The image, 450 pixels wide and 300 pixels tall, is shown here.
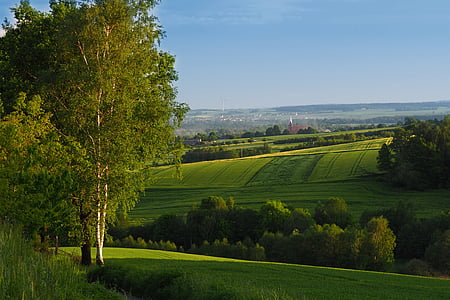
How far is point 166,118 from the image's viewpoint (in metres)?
27.3

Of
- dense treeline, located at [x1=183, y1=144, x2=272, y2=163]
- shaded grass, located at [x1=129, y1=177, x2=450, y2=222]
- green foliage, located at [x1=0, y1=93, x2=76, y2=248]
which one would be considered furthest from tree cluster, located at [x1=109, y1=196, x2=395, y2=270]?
dense treeline, located at [x1=183, y1=144, x2=272, y2=163]

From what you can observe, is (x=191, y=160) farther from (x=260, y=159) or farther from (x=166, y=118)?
(x=166, y=118)

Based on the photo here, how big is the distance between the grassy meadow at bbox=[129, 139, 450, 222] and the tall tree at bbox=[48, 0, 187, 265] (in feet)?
180

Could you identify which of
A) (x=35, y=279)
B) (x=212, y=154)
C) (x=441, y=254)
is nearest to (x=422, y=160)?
(x=441, y=254)

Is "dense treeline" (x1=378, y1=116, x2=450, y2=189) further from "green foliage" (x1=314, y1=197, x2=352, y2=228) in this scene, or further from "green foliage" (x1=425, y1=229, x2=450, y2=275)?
"green foliage" (x1=425, y1=229, x2=450, y2=275)

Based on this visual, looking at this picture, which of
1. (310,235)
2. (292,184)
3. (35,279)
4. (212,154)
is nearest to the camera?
(35,279)

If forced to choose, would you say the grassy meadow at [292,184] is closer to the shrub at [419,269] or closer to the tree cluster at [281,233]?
the tree cluster at [281,233]

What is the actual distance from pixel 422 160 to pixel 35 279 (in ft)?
355

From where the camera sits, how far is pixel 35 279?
11836 millimetres

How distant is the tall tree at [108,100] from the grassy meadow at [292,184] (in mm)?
54715

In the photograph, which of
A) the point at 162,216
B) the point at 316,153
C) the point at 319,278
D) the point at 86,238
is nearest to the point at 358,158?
the point at 316,153

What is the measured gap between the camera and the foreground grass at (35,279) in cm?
1094

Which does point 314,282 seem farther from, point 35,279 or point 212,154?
point 212,154

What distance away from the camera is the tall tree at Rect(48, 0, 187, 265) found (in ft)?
80.8
